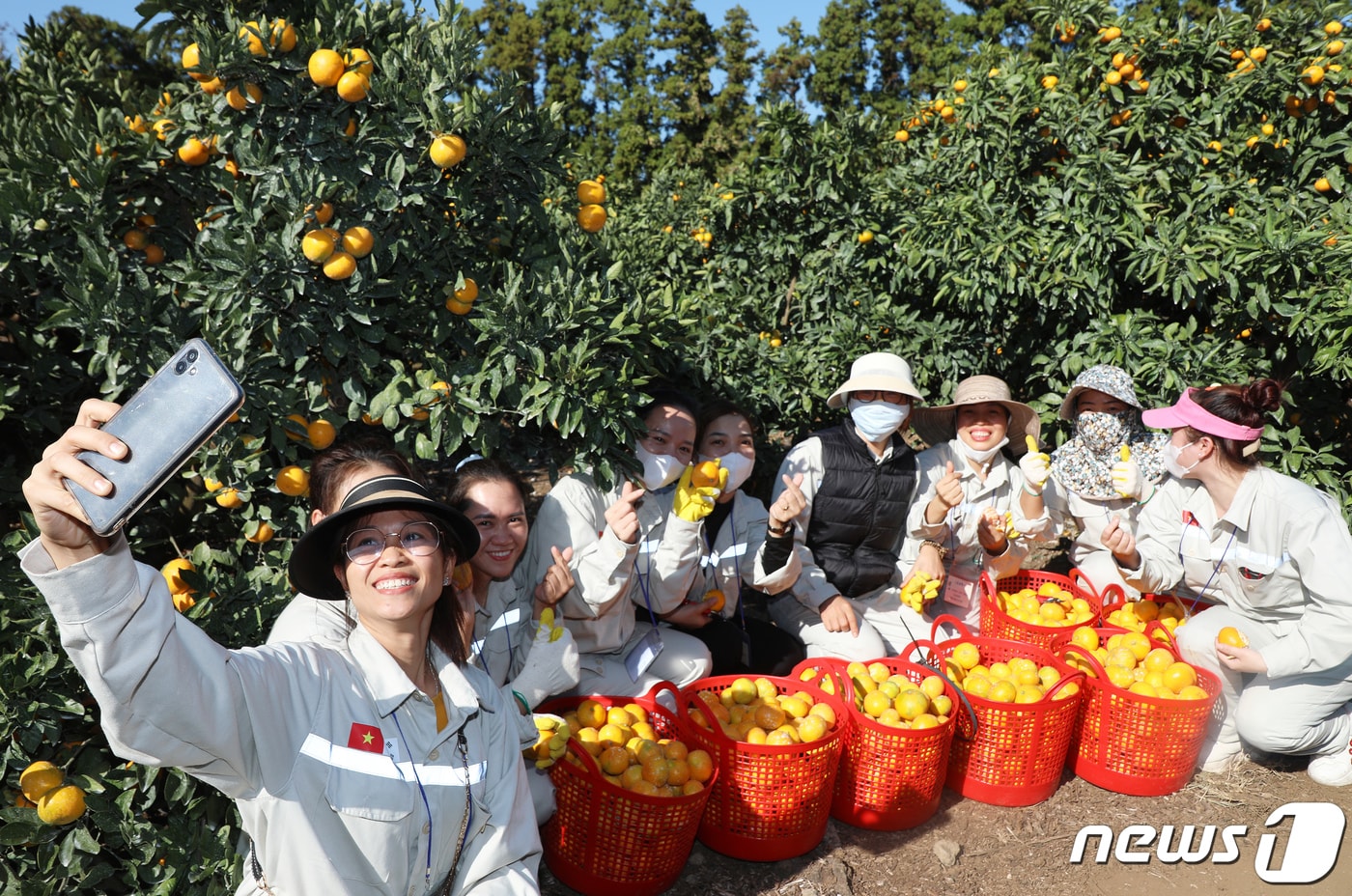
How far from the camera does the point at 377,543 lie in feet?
6.64

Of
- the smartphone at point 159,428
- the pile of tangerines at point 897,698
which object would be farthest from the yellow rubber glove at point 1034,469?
the smartphone at point 159,428

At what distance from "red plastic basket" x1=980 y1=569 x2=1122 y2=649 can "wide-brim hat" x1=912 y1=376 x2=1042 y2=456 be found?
65cm

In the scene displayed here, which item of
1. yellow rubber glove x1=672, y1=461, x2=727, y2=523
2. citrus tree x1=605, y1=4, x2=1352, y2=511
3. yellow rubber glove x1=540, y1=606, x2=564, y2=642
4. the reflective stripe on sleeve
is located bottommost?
yellow rubber glove x1=540, y1=606, x2=564, y2=642

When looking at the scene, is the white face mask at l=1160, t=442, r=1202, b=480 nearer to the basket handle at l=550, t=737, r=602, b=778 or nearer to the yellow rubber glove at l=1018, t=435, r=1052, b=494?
the yellow rubber glove at l=1018, t=435, r=1052, b=494

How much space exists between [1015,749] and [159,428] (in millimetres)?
3122

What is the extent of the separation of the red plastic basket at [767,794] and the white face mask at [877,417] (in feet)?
4.70

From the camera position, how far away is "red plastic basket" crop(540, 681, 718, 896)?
284 cm

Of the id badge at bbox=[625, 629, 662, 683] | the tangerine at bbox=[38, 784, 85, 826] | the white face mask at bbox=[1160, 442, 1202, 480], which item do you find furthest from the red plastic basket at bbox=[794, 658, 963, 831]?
the tangerine at bbox=[38, 784, 85, 826]

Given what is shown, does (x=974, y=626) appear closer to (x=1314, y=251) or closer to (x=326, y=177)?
(x=1314, y=251)

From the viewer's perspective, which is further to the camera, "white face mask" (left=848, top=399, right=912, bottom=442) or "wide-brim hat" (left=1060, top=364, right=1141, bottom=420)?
"wide-brim hat" (left=1060, top=364, right=1141, bottom=420)

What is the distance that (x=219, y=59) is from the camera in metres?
2.89

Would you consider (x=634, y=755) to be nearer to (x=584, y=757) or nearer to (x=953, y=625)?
(x=584, y=757)

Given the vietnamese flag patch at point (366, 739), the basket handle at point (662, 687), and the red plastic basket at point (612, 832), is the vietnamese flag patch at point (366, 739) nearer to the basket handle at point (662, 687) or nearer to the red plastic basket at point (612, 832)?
the red plastic basket at point (612, 832)

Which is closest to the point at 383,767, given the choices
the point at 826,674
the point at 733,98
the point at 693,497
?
the point at 693,497
